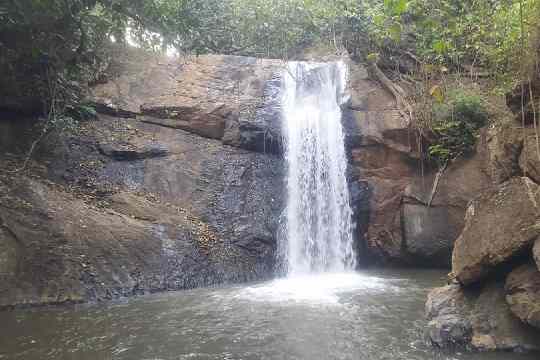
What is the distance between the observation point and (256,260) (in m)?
10.4

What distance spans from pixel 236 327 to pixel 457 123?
835 cm

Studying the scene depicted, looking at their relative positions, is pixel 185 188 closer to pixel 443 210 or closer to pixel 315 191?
pixel 315 191

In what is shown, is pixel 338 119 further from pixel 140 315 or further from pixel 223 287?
pixel 140 315

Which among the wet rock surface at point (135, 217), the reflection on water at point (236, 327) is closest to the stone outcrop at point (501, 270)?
the reflection on water at point (236, 327)

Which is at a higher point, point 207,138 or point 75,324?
point 207,138

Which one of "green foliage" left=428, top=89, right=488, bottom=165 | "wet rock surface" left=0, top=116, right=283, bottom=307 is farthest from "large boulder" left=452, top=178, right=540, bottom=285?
"green foliage" left=428, top=89, right=488, bottom=165

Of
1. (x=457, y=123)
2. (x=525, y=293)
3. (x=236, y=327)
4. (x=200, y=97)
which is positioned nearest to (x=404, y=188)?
(x=457, y=123)

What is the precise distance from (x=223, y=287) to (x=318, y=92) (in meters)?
7.86

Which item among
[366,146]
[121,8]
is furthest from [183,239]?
[366,146]

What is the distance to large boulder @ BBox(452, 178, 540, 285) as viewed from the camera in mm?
4656

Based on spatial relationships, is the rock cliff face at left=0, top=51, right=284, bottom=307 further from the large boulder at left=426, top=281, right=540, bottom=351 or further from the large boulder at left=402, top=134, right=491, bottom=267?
the large boulder at left=426, top=281, right=540, bottom=351

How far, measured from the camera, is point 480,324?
188 inches

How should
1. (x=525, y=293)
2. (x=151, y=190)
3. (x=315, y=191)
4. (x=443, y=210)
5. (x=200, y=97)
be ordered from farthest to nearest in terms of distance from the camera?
1. (x=200, y=97)
2. (x=315, y=191)
3. (x=443, y=210)
4. (x=151, y=190)
5. (x=525, y=293)

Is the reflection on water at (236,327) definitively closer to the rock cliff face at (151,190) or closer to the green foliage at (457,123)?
the rock cliff face at (151,190)
